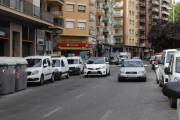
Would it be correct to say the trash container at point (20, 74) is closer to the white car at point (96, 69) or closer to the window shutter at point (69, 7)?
the white car at point (96, 69)

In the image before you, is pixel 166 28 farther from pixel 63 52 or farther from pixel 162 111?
pixel 162 111

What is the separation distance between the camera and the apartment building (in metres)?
21.4

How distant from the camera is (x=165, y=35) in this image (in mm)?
48812

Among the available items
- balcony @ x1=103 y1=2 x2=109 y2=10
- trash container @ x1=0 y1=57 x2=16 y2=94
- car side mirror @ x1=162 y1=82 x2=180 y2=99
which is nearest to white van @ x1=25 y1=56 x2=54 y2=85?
trash container @ x1=0 y1=57 x2=16 y2=94

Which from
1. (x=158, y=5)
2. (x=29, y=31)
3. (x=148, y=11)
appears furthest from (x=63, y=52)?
(x=158, y=5)

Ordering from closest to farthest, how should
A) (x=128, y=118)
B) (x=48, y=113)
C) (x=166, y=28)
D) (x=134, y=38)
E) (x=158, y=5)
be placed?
1. (x=128, y=118)
2. (x=48, y=113)
3. (x=166, y=28)
4. (x=134, y=38)
5. (x=158, y=5)

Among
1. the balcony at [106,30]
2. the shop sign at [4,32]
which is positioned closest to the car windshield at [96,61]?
the shop sign at [4,32]

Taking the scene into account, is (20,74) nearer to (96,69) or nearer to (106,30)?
(96,69)

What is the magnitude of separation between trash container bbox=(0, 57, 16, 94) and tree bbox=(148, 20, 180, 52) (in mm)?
37605

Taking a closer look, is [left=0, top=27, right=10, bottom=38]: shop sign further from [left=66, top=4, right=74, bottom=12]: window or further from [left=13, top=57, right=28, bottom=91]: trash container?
[left=66, top=4, right=74, bottom=12]: window

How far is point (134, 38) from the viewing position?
90625mm

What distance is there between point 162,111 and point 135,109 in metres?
0.77

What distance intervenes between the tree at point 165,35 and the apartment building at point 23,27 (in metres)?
22.6

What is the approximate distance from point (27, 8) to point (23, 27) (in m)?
2.76
